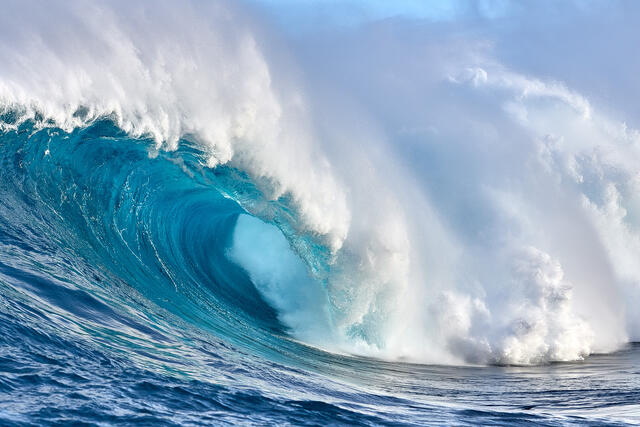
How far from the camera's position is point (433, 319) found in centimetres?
1235

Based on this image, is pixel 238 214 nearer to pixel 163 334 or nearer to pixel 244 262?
pixel 244 262

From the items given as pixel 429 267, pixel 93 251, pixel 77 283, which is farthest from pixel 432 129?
pixel 77 283

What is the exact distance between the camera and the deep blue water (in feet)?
15.4

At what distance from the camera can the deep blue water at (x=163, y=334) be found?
4.68m

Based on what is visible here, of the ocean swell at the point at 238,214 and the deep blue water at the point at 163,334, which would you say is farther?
the ocean swell at the point at 238,214

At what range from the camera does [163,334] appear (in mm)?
6930

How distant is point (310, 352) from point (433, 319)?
143 inches

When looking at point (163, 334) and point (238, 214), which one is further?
point (238, 214)

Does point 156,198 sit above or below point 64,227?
above

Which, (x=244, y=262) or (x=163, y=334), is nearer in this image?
(x=163, y=334)

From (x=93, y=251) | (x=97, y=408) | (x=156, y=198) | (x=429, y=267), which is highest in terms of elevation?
(x=429, y=267)

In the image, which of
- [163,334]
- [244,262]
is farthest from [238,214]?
[163,334]

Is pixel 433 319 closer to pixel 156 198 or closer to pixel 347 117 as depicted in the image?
pixel 156 198

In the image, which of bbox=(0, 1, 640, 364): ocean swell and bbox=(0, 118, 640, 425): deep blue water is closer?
bbox=(0, 118, 640, 425): deep blue water
